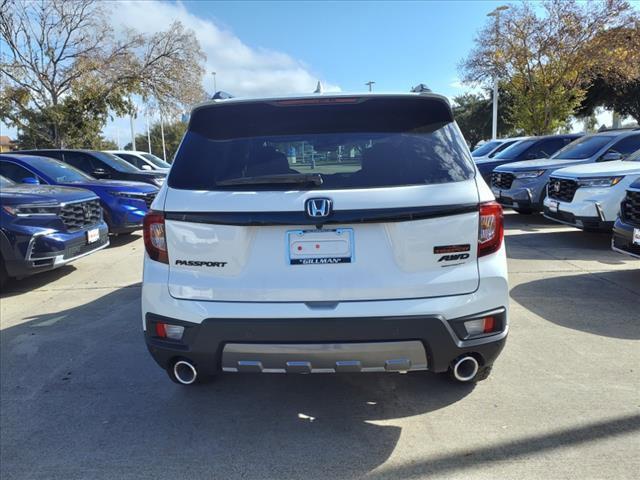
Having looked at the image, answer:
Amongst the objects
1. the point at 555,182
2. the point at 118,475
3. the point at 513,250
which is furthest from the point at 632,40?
the point at 118,475

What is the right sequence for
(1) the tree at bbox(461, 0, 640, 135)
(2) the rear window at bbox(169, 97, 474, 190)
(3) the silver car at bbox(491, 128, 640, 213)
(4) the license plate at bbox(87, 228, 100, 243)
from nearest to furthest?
(2) the rear window at bbox(169, 97, 474, 190) < (4) the license plate at bbox(87, 228, 100, 243) < (3) the silver car at bbox(491, 128, 640, 213) < (1) the tree at bbox(461, 0, 640, 135)

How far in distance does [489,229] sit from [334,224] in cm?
84

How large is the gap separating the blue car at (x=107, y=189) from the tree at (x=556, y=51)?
17.2 meters

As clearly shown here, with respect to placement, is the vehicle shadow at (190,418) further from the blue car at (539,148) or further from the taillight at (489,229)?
the blue car at (539,148)

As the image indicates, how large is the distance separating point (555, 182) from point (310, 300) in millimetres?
7348

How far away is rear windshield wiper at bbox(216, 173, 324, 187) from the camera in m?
2.65

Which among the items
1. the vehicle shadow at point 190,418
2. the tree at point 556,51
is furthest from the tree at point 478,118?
the vehicle shadow at point 190,418

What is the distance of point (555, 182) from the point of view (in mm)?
8641

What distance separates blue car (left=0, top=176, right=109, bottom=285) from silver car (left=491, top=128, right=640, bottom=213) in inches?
325

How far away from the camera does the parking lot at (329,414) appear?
2753 mm

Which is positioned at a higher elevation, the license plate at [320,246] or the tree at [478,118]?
the tree at [478,118]

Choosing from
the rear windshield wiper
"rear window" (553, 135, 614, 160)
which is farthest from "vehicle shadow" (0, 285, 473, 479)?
"rear window" (553, 135, 614, 160)

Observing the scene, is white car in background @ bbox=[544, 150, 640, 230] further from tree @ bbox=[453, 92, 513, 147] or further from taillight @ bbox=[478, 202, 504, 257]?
tree @ bbox=[453, 92, 513, 147]

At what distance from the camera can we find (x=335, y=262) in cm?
262
